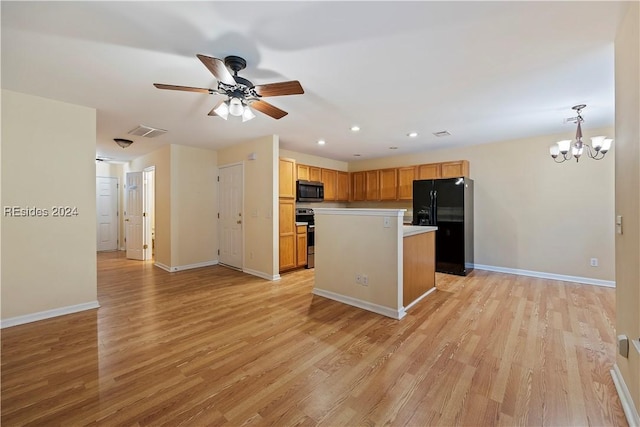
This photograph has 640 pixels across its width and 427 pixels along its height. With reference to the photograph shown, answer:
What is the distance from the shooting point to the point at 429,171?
18.4ft

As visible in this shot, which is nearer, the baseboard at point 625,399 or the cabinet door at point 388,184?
the baseboard at point 625,399

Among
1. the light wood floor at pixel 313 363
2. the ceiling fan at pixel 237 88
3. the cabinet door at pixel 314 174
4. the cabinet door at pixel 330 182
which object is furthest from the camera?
the cabinet door at pixel 330 182

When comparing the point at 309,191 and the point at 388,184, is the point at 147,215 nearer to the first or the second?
the point at 309,191

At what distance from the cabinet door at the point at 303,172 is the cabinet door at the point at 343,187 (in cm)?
120

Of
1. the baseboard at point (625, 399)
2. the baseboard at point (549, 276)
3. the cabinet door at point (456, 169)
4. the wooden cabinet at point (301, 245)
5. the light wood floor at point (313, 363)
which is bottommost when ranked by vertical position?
the light wood floor at point (313, 363)

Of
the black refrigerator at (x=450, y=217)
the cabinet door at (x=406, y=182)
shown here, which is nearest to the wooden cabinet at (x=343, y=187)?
the cabinet door at (x=406, y=182)

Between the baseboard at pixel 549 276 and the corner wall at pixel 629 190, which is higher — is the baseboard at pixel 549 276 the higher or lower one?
the lower one

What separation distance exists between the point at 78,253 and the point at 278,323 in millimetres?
2591

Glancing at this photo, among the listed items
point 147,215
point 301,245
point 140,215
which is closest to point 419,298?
point 301,245

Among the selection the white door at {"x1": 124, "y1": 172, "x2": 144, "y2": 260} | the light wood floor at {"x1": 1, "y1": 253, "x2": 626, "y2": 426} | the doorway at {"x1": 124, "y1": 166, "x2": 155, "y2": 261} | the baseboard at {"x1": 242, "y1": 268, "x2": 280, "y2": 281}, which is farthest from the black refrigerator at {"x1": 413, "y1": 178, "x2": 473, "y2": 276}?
the white door at {"x1": 124, "y1": 172, "x2": 144, "y2": 260}

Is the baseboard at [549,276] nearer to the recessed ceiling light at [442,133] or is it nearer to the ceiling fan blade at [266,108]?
the recessed ceiling light at [442,133]

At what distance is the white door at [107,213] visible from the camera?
7.36 meters

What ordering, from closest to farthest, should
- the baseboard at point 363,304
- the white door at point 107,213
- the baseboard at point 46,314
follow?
the baseboard at point 46,314 < the baseboard at point 363,304 < the white door at point 107,213

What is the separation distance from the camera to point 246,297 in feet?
12.0
